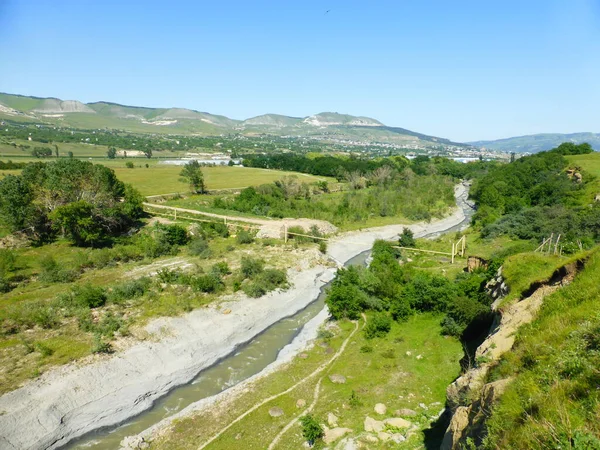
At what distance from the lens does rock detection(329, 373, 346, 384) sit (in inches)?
859

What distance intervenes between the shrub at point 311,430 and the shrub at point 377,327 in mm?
10703

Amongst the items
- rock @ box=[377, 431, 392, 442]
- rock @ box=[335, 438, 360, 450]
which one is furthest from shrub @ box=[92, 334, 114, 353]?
rock @ box=[377, 431, 392, 442]

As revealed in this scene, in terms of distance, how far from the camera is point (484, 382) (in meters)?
12.0

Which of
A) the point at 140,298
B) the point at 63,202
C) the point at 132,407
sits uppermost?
the point at 63,202

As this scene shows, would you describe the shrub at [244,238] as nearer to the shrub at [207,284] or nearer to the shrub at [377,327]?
the shrub at [207,284]

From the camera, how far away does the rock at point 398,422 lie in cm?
1703

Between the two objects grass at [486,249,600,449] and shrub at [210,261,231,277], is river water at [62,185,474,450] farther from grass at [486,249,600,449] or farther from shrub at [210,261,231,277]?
grass at [486,249,600,449]

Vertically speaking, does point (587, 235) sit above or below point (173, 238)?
above

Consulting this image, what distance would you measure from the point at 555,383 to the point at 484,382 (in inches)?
169

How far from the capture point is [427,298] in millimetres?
28375

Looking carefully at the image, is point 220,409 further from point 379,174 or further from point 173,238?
point 379,174

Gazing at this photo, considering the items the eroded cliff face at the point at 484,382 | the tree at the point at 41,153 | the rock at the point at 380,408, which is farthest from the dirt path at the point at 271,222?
the tree at the point at 41,153

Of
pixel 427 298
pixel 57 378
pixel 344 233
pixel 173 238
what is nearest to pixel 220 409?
pixel 57 378

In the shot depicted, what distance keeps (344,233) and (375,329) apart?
1311 inches
